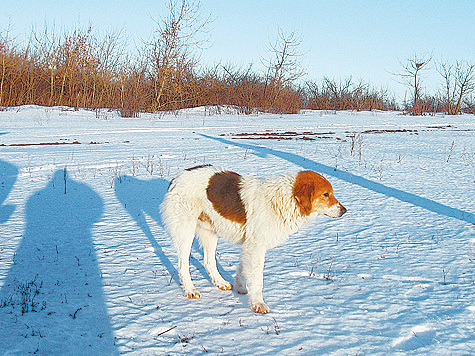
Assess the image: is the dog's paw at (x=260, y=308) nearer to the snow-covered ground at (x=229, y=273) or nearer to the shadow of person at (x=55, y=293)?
the snow-covered ground at (x=229, y=273)

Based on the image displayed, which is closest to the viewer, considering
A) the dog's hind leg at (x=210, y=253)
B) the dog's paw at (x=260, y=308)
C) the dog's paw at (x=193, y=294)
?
the dog's paw at (x=260, y=308)

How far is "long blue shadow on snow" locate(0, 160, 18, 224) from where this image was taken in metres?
7.09

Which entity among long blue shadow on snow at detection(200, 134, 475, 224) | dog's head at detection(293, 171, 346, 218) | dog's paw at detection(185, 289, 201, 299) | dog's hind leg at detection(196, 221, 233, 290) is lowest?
dog's paw at detection(185, 289, 201, 299)

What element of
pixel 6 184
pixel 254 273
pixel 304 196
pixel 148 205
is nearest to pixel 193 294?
pixel 254 273

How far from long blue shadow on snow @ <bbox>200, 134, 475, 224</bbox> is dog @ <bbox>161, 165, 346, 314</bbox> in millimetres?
4177

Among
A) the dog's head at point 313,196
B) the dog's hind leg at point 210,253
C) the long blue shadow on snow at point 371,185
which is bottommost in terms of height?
the dog's hind leg at point 210,253

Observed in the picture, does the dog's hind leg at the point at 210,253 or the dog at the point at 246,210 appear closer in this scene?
the dog at the point at 246,210

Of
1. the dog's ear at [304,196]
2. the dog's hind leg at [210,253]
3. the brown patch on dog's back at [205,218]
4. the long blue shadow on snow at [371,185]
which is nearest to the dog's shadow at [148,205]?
the dog's hind leg at [210,253]

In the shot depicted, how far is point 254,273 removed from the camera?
3996mm

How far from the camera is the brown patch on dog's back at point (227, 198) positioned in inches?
165

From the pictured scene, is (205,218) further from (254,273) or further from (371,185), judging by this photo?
(371,185)

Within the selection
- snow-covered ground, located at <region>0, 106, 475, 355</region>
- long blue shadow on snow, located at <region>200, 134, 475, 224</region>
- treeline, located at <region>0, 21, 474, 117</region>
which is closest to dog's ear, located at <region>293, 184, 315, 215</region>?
snow-covered ground, located at <region>0, 106, 475, 355</region>

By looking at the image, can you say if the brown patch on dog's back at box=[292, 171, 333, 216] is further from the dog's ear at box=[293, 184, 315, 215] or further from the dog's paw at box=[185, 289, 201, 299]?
the dog's paw at box=[185, 289, 201, 299]

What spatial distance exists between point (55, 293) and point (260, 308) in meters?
2.18
